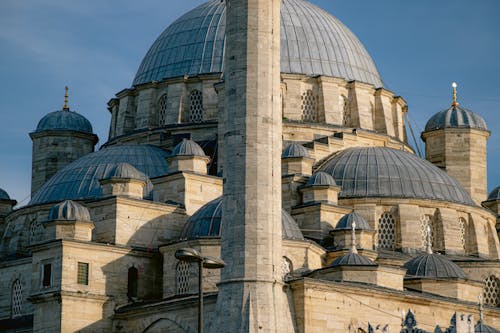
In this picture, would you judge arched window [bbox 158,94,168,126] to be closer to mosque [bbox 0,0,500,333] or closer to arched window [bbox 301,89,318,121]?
mosque [bbox 0,0,500,333]

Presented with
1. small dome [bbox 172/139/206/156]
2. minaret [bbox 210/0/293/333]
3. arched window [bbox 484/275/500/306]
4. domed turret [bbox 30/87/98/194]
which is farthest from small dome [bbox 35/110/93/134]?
minaret [bbox 210/0/293/333]

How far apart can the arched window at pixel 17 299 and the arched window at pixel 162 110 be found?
907 centimetres

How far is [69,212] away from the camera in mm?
41375

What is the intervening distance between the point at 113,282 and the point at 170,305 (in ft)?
10.1

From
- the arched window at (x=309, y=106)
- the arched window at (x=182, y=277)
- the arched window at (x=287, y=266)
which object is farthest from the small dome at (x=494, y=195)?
the arched window at (x=182, y=277)

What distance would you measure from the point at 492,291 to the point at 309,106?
998 cm

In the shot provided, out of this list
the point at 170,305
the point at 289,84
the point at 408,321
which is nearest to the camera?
the point at 408,321

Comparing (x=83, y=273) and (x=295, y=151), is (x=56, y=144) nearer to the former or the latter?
(x=295, y=151)

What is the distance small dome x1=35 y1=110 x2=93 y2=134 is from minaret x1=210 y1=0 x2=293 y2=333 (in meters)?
18.4

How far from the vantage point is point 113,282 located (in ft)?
136

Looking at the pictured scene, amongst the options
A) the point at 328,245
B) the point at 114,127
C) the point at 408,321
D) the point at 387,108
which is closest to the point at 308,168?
the point at 328,245

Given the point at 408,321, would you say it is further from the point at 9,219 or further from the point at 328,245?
the point at 9,219

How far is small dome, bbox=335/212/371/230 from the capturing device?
43.2m

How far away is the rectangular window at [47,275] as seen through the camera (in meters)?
40.5
